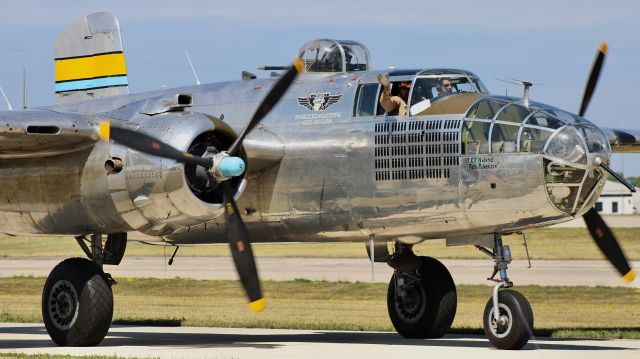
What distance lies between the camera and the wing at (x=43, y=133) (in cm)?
1669

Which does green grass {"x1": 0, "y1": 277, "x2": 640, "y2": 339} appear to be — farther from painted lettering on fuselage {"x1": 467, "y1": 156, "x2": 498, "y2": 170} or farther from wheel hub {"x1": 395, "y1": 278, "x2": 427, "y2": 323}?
painted lettering on fuselage {"x1": 467, "y1": 156, "x2": 498, "y2": 170}

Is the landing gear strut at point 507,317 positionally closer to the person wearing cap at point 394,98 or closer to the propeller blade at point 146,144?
the person wearing cap at point 394,98

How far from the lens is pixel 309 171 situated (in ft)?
57.9

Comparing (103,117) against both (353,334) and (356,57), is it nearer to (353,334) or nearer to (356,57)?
(356,57)

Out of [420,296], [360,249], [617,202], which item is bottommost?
[617,202]

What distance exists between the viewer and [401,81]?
17.4 metres

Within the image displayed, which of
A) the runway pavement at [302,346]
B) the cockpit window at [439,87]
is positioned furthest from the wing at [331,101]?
the runway pavement at [302,346]

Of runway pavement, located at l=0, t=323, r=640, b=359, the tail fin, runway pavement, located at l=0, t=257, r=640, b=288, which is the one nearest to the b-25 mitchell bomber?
runway pavement, located at l=0, t=323, r=640, b=359

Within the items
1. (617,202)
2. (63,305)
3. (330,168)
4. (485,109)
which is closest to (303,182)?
(330,168)

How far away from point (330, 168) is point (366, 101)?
3.82 feet

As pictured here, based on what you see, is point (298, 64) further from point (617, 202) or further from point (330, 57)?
point (617, 202)

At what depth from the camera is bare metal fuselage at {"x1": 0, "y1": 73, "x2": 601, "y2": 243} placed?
16344mm

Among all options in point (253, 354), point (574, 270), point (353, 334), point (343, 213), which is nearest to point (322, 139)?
point (343, 213)

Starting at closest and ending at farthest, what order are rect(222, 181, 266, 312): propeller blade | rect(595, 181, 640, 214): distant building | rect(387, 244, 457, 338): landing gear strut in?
rect(222, 181, 266, 312): propeller blade, rect(387, 244, 457, 338): landing gear strut, rect(595, 181, 640, 214): distant building
